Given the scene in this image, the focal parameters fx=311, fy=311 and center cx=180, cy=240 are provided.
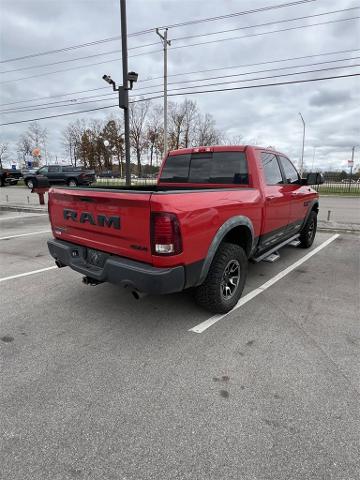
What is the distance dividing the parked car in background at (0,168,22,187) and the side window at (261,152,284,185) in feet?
101

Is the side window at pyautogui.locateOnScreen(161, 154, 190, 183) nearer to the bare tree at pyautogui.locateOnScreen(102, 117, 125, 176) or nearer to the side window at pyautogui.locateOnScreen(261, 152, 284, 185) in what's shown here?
the side window at pyautogui.locateOnScreen(261, 152, 284, 185)

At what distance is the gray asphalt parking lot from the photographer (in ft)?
5.91

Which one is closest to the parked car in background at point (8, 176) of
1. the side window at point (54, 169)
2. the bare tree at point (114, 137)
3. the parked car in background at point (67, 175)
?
the parked car in background at point (67, 175)

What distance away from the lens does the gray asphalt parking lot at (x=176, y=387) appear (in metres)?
1.80

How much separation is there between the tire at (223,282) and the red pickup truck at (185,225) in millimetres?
11

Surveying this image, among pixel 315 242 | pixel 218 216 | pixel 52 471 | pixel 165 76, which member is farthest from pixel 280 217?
pixel 165 76

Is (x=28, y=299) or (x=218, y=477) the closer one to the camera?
(x=218, y=477)

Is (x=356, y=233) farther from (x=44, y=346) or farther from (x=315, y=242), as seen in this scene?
(x=44, y=346)

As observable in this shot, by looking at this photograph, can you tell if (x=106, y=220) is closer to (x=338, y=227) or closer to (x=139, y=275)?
(x=139, y=275)

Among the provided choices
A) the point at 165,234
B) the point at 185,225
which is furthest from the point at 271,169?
the point at 165,234

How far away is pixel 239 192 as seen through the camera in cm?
354

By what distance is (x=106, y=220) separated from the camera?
3.00 m

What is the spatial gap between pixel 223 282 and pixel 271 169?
6.82ft

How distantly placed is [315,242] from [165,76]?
56.7 feet
